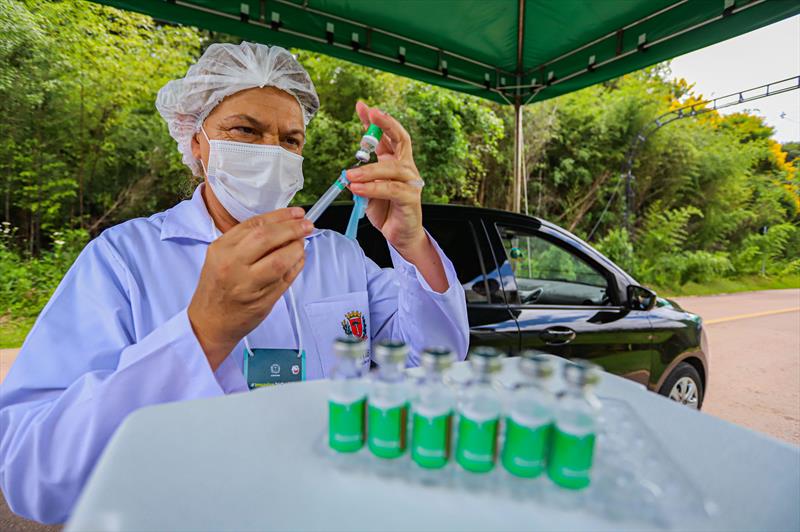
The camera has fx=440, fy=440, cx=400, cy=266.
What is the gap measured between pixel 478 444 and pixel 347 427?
0.18 meters

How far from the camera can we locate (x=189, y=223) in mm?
1447

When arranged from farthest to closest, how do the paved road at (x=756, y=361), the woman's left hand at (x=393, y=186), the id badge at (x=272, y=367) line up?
the paved road at (x=756, y=361)
the id badge at (x=272, y=367)
the woman's left hand at (x=393, y=186)

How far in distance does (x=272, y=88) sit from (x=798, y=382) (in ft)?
22.3

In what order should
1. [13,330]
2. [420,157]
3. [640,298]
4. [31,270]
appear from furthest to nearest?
[420,157]
[31,270]
[13,330]
[640,298]

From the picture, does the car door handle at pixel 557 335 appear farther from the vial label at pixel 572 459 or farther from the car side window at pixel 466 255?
the vial label at pixel 572 459

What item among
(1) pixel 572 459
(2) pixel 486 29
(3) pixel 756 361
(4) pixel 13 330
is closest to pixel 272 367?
(1) pixel 572 459

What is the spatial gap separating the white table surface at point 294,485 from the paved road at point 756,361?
2.80 m

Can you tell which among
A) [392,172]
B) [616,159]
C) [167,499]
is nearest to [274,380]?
[392,172]

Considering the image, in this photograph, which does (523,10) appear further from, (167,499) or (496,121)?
(496,121)

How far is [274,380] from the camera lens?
1312mm

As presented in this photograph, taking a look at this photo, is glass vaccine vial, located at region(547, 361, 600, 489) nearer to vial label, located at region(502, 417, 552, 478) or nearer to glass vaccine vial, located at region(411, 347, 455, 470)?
vial label, located at region(502, 417, 552, 478)

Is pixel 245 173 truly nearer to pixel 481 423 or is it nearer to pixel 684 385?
pixel 481 423

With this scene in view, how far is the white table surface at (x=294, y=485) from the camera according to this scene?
1.63ft

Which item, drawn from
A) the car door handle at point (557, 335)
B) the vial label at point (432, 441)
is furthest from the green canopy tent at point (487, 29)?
the vial label at point (432, 441)
